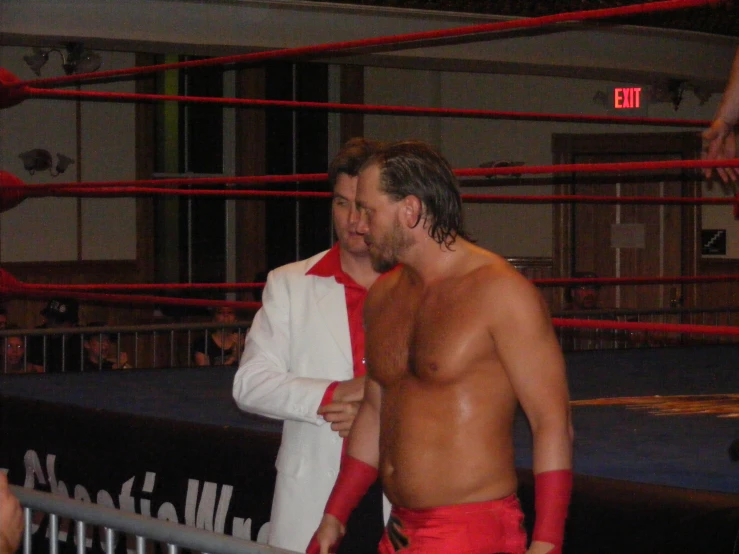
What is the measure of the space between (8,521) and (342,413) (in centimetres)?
59

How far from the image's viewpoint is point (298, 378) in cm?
199

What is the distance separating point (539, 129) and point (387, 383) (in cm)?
689

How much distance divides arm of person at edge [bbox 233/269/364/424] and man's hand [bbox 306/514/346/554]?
0.22 m

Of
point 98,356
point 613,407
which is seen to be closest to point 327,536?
point 613,407

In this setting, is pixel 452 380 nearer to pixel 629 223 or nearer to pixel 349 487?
pixel 349 487

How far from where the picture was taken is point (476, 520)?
5.24 feet

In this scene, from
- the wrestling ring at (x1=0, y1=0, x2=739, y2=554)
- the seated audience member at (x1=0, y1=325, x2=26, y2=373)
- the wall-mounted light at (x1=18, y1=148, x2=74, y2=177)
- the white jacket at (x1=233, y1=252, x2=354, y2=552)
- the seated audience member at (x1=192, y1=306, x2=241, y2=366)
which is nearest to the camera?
the wrestling ring at (x1=0, y1=0, x2=739, y2=554)

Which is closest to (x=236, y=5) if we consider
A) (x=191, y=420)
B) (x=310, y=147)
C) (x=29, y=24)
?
(x=29, y=24)

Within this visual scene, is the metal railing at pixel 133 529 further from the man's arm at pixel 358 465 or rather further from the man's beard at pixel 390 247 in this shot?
the man's beard at pixel 390 247

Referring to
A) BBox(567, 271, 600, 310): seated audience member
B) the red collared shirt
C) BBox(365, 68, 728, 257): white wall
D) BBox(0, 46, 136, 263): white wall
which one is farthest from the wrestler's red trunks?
BBox(365, 68, 728, 257): white wall

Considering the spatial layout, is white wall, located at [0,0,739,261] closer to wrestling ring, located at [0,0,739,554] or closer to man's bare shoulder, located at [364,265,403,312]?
wrestling ring, located at [0,0,739,554]

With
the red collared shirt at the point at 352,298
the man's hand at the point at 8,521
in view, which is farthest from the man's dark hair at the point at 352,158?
the man's hand at the point at 8,521

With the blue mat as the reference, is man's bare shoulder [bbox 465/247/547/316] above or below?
above

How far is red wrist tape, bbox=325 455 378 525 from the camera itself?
1.80 metres
